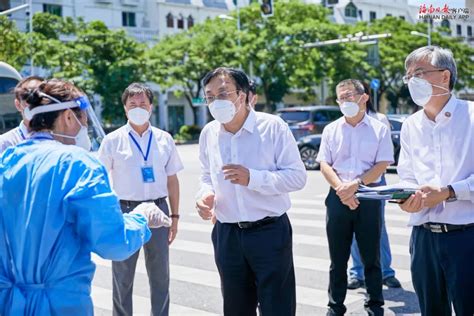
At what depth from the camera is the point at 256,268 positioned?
12.9ft

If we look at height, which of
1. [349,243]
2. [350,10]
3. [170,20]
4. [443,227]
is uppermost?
[350,10]

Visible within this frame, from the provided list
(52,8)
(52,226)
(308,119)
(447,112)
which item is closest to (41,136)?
(52,226)

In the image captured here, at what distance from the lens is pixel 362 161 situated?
5523mm

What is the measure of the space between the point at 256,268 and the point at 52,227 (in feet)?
5.26

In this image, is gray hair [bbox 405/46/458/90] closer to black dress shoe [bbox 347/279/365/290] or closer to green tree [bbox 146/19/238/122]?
black dress shoe [bbox 347/279/365/290]

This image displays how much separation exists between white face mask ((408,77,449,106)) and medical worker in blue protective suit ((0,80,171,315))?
6.36ft

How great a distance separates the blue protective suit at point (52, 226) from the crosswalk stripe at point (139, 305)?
3.20 m

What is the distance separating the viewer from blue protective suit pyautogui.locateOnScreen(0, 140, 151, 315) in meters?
2.63

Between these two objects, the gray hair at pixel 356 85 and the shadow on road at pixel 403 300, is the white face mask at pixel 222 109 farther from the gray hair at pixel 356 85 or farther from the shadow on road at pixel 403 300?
the shadow on road at pixel 403 300

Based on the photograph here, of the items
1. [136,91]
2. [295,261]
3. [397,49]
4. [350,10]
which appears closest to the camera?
[136,91]

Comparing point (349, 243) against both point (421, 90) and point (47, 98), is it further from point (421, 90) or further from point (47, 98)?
point (47, 98)

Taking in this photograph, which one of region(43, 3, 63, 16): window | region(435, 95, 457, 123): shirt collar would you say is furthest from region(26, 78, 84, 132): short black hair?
region(43, 3, 63, 16): window

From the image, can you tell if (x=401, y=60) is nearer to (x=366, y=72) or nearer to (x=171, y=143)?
(x=366, y=72)
